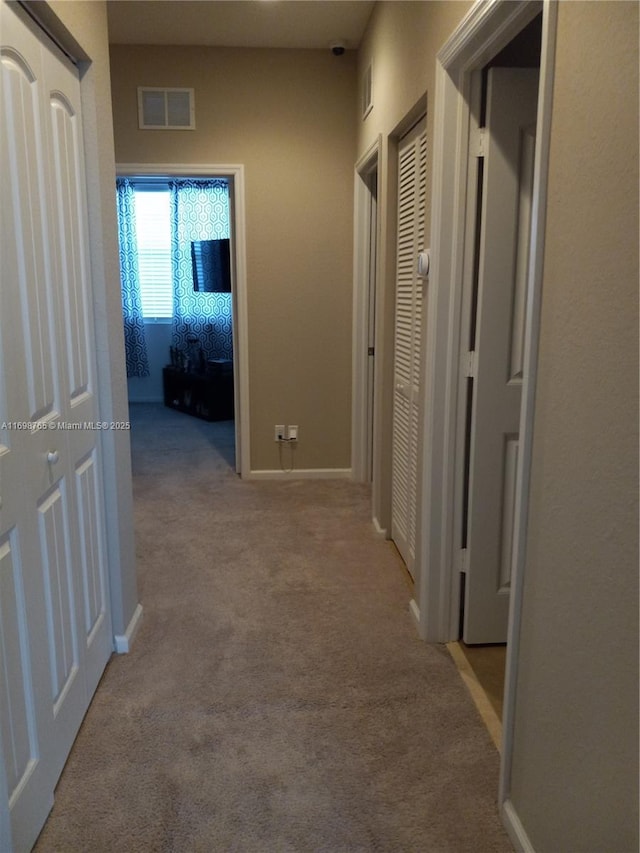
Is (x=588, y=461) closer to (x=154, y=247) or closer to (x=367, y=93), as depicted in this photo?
(x=367, y=93)

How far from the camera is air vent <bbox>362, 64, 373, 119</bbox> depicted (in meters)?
3.55

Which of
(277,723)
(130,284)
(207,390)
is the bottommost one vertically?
(277,723)

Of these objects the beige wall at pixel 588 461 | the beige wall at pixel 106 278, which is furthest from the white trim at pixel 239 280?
the beige wall at pixel 588 461

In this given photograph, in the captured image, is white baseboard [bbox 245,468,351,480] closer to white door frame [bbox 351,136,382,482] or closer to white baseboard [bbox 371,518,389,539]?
white door frame [bbox 351,136,382,482]

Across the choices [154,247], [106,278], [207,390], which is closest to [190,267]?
[154,247]

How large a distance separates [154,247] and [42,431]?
5664mm

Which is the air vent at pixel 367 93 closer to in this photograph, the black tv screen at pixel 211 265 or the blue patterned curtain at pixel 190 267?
the black tv screen at pixel 211 265

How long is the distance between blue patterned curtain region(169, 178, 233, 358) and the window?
0.23 metres

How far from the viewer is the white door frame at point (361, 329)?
4121mm

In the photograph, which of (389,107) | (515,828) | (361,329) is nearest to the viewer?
(515,828)

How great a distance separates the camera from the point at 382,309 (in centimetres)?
323

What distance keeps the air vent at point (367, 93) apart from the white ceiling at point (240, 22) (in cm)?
27

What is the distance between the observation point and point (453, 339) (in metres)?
2.24

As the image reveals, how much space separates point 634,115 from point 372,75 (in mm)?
2810
